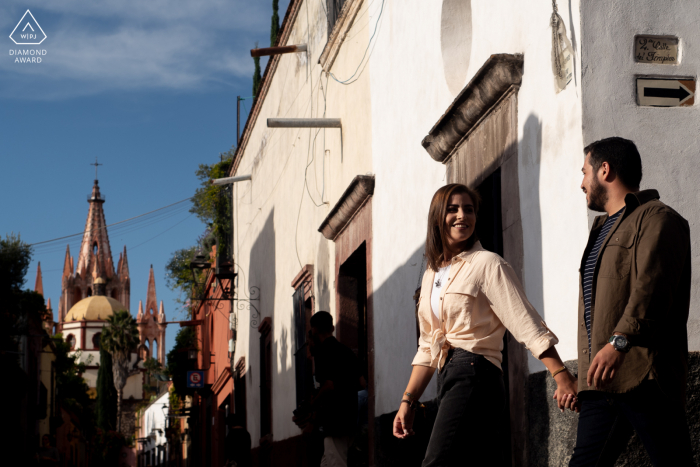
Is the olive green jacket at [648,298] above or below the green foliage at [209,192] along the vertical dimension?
below

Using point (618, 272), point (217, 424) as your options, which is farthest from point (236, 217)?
point (618, 272)

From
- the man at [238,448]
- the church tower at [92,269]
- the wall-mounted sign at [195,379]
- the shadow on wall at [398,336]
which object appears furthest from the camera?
the church tower at [92,269]

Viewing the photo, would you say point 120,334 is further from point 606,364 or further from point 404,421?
point 606,364

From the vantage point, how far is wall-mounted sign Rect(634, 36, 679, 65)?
13.3 feet

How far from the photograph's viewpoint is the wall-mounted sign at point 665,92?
4004mm

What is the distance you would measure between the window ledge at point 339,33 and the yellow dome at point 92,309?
118086 mm

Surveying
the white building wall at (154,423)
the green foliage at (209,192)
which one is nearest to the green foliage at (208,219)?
the green foliage at (209,192)

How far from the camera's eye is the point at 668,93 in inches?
158

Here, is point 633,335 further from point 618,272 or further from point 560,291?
point 560,291

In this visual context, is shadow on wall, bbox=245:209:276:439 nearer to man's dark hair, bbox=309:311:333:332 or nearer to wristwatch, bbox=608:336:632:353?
man's dark hair, bbox=309:311:333:332

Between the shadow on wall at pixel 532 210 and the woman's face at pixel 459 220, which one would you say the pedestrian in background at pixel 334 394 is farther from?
the woman's face at pixel 459 220

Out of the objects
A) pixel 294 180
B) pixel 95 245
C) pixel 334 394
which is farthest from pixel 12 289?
pixel 95 245

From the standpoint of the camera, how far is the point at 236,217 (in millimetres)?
21578

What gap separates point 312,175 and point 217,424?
1701 cm
